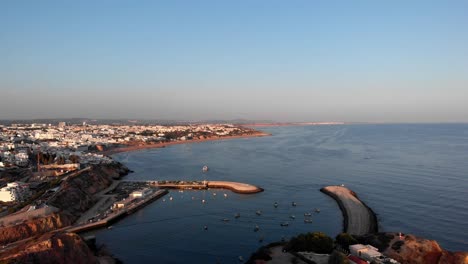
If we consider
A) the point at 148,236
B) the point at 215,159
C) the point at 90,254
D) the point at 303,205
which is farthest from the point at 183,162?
the point at 90,254

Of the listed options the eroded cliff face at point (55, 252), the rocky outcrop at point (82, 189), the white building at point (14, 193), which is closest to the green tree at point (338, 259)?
the eroded cliff face at point (55, 252)

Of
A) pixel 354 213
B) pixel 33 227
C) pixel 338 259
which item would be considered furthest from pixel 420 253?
Result: pixel 33 227

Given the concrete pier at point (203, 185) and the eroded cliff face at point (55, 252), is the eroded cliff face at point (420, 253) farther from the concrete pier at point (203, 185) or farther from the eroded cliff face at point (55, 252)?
the concrete pier at point (203, 185)

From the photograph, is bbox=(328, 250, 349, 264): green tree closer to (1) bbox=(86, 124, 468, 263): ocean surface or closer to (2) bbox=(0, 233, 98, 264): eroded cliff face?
(1) bbox=(86, 124, 468, 263): ocean surface

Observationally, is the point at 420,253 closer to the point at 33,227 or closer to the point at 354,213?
the point at 354,213

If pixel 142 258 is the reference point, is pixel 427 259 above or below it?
above

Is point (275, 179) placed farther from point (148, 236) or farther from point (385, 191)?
point (148, 236)

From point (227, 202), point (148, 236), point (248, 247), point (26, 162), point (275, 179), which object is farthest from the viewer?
point (26, 162)
